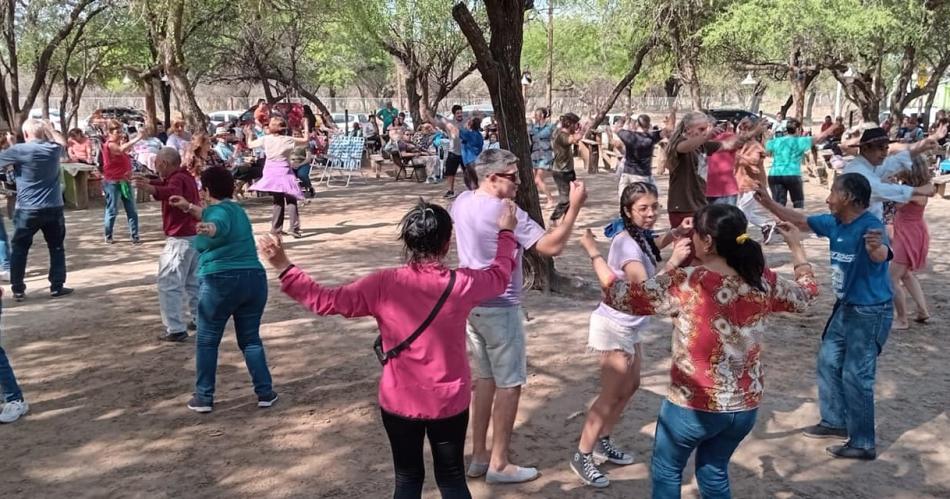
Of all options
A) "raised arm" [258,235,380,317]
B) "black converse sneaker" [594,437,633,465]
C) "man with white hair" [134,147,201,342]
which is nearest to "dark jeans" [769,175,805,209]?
"black converse sneaker" [594,437,633,465]

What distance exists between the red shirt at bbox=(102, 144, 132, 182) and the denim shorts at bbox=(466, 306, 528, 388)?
8272mm

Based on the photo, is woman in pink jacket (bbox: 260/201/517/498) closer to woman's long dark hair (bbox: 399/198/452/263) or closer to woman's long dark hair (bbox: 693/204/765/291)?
woman's long dark hair (bbox: 399/198/452/263)

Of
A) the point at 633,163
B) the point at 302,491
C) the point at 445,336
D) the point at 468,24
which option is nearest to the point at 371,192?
the point at 633,163

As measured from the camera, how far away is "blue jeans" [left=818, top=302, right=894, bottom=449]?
13.4 ft

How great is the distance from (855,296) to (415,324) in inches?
97.8

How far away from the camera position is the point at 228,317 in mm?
4715

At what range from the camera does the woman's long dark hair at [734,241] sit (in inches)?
110

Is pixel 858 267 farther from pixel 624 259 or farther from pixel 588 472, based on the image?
pixel 588 472

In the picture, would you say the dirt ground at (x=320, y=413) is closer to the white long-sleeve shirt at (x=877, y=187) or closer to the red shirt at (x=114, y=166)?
the white long-sleeve shirt at (x=877, y=187)

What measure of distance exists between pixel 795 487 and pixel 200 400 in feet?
11.0

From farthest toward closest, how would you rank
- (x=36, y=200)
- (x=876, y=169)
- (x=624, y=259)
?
(x=36, y=200)
(x=876, y=169)
(x=624, y=259)

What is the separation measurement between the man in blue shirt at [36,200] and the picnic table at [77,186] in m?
6.38

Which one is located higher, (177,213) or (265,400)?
(177,213)

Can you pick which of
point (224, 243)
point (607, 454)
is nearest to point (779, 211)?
point (607, 454)
